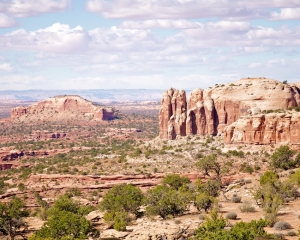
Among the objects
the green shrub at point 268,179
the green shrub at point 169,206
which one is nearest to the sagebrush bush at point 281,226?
the green shrub at point 169,206

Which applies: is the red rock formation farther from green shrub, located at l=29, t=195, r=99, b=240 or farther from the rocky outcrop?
green shrub, located at l=29, t=195, r=99, b=240

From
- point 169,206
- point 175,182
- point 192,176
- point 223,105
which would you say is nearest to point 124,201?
point 169,206

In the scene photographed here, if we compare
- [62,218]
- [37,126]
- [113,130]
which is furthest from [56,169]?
[37,126]

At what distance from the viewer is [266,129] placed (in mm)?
75812

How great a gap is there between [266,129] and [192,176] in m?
12.2

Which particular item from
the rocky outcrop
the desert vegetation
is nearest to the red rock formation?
the desert vegetation

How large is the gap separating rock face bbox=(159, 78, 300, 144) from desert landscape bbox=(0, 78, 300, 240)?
0.16 metres

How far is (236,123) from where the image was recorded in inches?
3113

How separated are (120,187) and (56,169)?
30907 mm

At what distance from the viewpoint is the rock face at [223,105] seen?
81.2 m

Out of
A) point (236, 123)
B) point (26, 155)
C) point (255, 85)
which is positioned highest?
point (255, 85)

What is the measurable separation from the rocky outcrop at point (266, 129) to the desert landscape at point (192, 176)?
14 cm

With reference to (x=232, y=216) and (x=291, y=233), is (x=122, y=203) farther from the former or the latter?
(x=291, y=233)

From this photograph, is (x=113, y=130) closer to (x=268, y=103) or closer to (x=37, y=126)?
(x=37, y=126)
